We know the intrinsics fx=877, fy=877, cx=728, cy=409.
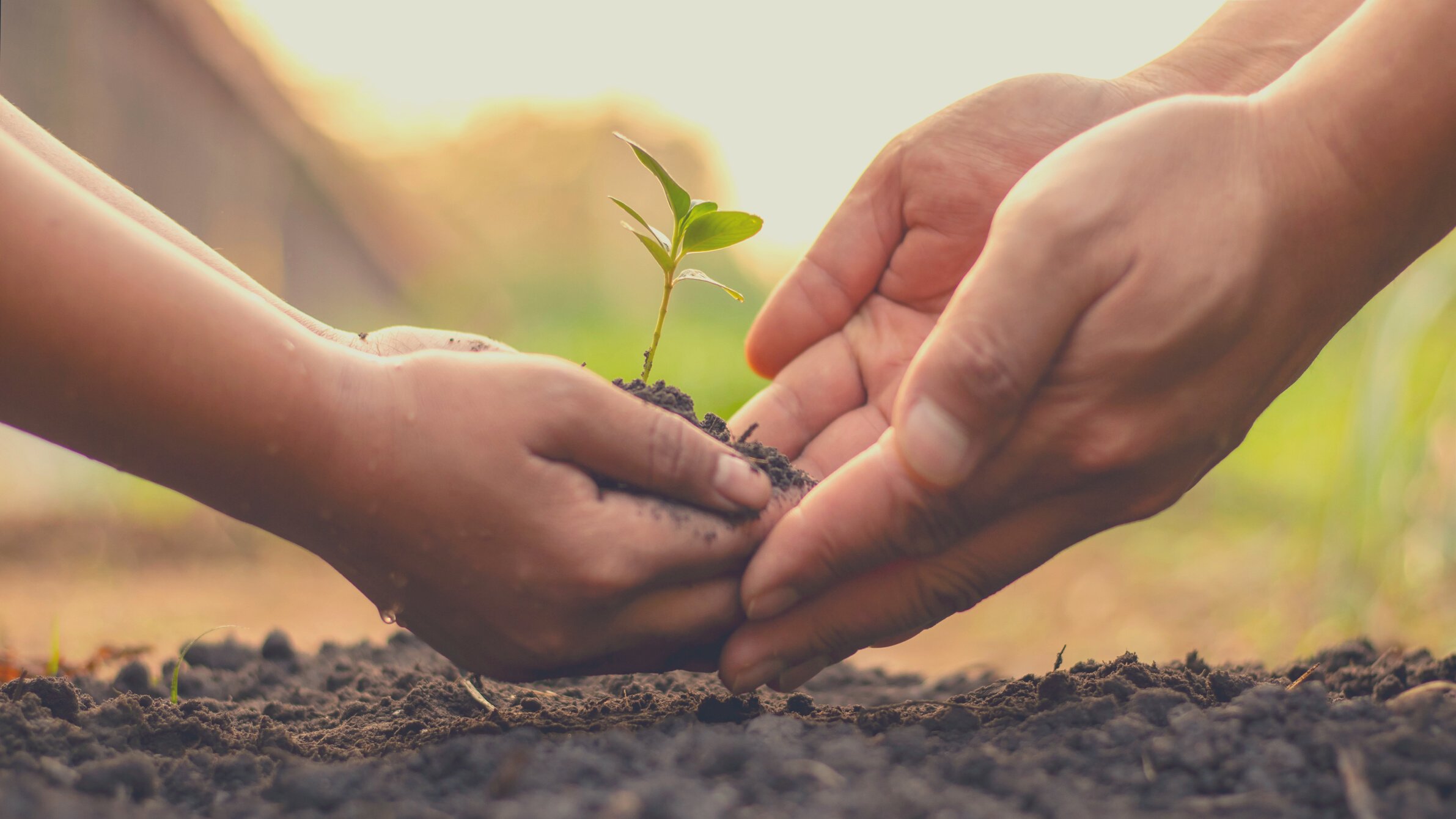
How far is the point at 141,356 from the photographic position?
992mm

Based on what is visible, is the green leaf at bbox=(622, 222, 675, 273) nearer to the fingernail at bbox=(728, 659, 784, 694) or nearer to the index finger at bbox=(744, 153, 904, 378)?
the index finger at bbox=(744, 153, 904, 378)

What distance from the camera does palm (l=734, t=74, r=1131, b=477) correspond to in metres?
1.84

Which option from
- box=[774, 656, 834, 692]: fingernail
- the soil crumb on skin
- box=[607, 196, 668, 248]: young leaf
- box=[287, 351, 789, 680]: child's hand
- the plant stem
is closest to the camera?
the soil crumb on skin

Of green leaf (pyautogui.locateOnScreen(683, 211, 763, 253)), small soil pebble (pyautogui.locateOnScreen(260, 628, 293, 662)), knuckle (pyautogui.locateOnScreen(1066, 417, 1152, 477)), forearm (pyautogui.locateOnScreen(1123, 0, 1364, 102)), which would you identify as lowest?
small soil pebble (pyautogui.locateOnScreen(260, 628, 293, 662))

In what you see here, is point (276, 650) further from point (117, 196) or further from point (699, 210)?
point (699, 210)

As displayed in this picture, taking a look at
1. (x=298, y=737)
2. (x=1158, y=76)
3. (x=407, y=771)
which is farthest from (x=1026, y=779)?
(x=1158, y=76)

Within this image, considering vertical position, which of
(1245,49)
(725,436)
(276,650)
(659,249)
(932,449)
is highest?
(1245,49)

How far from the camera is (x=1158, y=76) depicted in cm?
186

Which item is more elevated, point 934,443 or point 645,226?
point 645,226

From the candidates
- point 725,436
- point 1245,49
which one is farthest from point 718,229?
point 1245,49

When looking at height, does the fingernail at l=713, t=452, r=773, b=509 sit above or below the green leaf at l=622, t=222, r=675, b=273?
below

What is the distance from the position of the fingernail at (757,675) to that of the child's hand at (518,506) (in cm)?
14

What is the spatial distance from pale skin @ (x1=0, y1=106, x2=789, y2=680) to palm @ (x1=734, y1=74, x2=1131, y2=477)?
680 millimetres

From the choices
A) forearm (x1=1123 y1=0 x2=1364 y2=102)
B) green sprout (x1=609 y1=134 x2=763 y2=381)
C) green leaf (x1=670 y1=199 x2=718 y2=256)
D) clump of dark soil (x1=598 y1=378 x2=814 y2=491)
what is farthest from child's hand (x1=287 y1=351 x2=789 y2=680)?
forearm (x1=1123 y1=0 x2=1364 y2=102)
